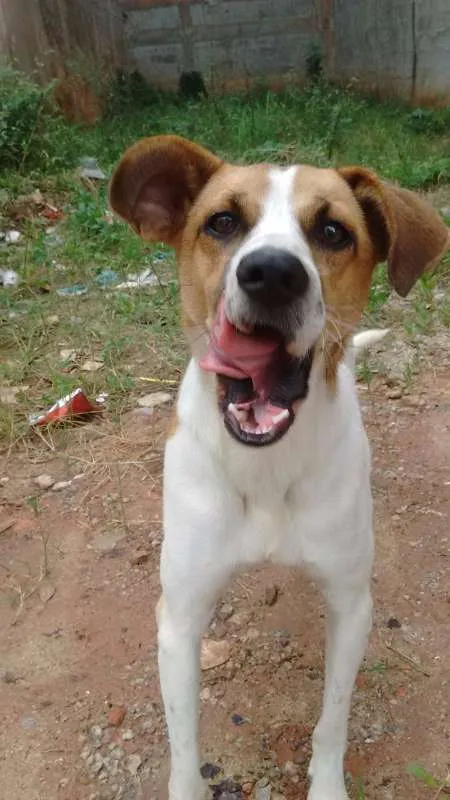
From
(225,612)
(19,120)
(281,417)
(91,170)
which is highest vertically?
(281,417)

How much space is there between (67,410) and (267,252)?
93.8 inches

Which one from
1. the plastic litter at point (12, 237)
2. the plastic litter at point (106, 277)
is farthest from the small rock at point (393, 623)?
the plastic litter at point (12, 237)

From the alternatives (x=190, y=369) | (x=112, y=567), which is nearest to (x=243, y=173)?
(x=190, y=369)

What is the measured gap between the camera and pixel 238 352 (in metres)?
1.91

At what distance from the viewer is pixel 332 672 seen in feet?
7.50

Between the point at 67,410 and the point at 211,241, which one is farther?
the point at 67,410

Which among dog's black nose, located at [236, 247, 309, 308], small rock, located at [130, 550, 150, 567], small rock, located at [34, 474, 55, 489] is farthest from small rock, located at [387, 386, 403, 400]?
dog's black nose, located at [236, 247, 309, 308]

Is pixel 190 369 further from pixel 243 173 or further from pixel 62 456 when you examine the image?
pixel 62 456

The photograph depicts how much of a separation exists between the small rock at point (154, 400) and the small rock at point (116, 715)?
5.76 ft

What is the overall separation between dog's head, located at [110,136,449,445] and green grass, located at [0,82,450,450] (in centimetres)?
190

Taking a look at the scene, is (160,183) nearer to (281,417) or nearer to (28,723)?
(281,417)

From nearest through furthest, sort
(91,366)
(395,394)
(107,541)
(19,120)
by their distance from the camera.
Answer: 1. (107,541)
2. (395,394)
3. (91,366)
4. (19,120)

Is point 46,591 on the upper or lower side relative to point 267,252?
lower

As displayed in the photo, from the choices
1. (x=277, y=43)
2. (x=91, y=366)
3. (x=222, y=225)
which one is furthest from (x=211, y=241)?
(x=277, y=43)
